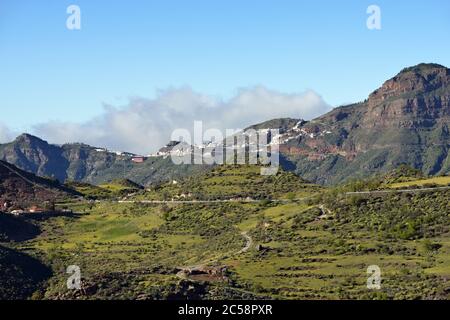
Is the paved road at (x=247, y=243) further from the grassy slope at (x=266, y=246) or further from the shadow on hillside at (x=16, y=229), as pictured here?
the shadow on hillside at (x=16, y=229)

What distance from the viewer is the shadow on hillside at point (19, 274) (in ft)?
394

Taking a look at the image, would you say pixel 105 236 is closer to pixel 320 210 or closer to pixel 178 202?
pixel 178 202

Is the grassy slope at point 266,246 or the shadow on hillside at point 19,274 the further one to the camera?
the shadow on hillside at point 19,274

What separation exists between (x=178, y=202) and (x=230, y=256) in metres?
66.3

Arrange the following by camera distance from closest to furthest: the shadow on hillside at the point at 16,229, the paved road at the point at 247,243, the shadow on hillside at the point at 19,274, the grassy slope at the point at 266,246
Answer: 1. the grassy slope at the point at 266,246
2. the shadow on hillside at the point at 19,274
3. the paved road at the point at 247,243
4. the shadow on hillside at the point at 16,229

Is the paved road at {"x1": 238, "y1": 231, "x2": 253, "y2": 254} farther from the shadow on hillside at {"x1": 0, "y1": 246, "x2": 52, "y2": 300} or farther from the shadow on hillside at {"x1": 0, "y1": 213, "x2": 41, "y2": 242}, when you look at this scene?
the shadow on hillside at {"x1": 0, "y1": 213, "x2": 41, "y2": 242}

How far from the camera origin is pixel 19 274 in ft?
430

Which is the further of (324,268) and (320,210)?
(320,210)

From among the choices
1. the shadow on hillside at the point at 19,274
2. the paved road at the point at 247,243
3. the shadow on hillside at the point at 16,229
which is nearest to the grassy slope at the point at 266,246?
the paved road at the point at 247,243

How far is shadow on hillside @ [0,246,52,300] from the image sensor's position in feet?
394
